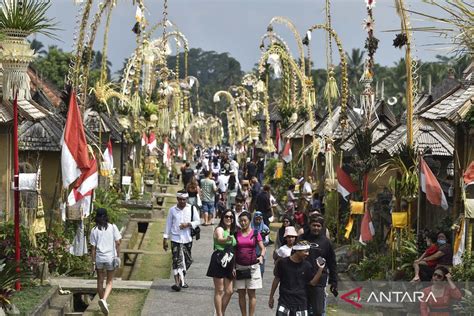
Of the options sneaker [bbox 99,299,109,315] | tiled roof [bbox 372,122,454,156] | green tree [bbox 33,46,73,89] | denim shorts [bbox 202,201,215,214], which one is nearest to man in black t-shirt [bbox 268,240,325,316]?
A: sneaker [bbox 99,299,109,315]

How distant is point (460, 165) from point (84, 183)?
20.1ft

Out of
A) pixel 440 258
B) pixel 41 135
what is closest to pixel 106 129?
pixel 41 135

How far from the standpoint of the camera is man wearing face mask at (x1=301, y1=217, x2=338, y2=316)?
12.0 metres

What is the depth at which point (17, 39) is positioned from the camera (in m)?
13.9

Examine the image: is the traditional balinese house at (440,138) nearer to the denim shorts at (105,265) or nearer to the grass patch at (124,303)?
the grass patch at (124,303)

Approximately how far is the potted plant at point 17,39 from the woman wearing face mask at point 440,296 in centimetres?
630

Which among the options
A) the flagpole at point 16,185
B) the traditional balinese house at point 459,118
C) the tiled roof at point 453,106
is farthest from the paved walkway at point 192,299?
the tiled roof at point 453,106

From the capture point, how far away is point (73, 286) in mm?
16125

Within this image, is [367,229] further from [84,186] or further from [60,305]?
[60,305]

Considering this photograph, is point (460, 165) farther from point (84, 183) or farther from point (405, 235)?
point (84, 183)

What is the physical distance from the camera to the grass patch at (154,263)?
19984 mm

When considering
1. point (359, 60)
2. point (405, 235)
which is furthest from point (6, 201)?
point (359, 60)

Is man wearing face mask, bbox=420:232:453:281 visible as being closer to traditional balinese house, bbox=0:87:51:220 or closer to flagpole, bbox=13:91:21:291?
flagpole, bbox=13:91:21:291

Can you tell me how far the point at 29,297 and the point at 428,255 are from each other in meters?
6.01
